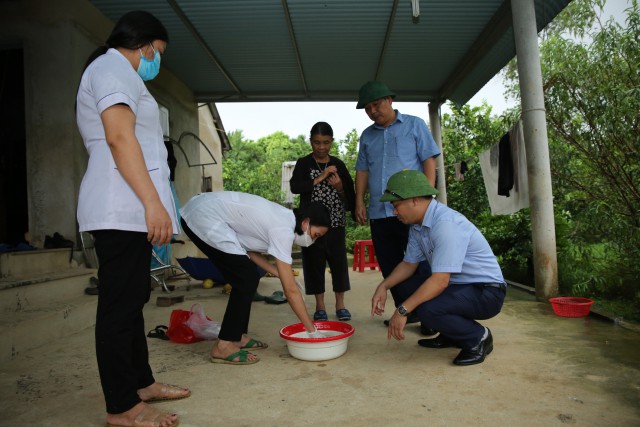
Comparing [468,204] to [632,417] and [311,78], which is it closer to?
[311,78]

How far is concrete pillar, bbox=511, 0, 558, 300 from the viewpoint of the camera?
161 inches

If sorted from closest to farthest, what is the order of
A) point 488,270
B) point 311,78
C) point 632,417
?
point 632,417, point 488,270, point 311,78

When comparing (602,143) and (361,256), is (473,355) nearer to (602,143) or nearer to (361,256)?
(602,143)

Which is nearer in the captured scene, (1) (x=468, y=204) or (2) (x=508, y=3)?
(2) (x=508, y=3)

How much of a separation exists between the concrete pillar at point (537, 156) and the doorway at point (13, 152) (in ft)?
18.0

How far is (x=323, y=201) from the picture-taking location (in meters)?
3.51

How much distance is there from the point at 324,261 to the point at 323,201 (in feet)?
1.55

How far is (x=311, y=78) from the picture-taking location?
6.83 m

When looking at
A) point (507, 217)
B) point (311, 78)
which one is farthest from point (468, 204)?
point (311, 78)

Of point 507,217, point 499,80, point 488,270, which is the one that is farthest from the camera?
point 499,80

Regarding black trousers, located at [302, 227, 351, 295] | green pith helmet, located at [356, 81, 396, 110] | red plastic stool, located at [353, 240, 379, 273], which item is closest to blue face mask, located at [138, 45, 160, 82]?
green pith helmet, located at [356, 81, 396, 110]

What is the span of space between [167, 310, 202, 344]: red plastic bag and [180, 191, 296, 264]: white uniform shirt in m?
0.76

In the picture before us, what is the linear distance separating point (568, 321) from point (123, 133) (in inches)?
129

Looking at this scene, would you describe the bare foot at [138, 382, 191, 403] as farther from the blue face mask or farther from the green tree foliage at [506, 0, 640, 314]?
the green tree foliage at [506, 0, 640, 314]
